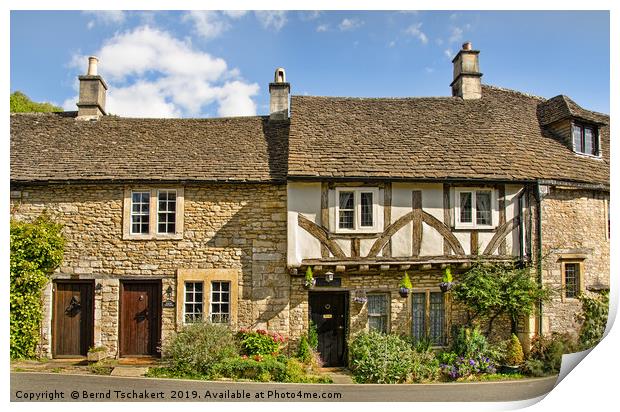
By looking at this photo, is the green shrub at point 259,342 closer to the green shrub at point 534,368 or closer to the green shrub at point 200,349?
the green shrub at point 200,349

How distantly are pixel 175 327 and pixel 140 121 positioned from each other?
6374mm

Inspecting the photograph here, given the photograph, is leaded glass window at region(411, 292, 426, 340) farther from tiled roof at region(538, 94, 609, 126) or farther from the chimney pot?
the chimney pot

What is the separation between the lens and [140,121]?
1366cm

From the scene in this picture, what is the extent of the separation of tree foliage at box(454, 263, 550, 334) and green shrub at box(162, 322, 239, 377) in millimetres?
5549

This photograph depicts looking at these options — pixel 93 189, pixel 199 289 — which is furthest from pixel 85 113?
pixel 199 289

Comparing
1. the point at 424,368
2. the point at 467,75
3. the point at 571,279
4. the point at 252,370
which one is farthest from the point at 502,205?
the point at 252,370

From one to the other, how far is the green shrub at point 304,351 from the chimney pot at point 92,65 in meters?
10.1

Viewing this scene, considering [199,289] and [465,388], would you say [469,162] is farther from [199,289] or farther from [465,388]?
[199,289]

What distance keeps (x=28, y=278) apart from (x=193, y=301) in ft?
12.5

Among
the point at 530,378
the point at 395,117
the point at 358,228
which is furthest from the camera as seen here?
the point at 395,117

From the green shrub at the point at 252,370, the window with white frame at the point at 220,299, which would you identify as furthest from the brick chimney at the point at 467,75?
the green shrub at the point at 252,370

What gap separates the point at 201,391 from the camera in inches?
356

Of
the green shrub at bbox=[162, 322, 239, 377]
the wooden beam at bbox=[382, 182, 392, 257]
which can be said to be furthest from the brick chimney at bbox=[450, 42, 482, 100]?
the green shrub at bbox=[162, 322, 239, 377]

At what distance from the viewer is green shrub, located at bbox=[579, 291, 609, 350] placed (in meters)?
10.6
